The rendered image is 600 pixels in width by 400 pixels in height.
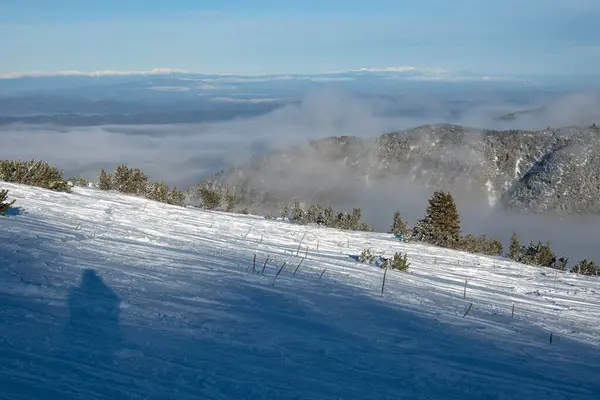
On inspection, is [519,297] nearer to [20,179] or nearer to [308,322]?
[308,322]

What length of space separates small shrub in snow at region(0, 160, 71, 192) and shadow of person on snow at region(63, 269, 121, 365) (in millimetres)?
10363

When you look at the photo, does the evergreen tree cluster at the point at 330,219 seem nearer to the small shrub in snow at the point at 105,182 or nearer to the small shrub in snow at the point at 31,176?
the small shrub in snow at the point at 105,182

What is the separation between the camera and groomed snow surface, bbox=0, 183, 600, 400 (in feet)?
11.6

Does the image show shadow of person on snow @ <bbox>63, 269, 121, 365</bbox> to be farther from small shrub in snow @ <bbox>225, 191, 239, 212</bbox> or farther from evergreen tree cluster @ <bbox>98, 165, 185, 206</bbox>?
small shrub in snow @ <bbox>225, 191, 239, 212</bbox>

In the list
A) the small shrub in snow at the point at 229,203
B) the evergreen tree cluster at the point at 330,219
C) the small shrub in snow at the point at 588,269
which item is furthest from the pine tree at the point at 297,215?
the small shrub in snow at the point at 588,269

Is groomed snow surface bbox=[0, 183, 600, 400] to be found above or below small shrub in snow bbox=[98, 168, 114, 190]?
below

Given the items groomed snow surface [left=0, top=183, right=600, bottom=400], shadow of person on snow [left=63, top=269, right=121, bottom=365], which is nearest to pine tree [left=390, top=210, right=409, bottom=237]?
groomed snow surface [left=0, top=183, right=600, bottom=400]

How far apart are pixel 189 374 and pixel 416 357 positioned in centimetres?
187

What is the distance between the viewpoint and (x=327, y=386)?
3.64 m

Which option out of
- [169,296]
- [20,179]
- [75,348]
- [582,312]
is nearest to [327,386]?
[75,348]

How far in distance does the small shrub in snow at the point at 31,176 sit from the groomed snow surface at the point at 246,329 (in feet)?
20.2

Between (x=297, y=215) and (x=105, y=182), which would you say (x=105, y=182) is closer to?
(x=105, y=182)

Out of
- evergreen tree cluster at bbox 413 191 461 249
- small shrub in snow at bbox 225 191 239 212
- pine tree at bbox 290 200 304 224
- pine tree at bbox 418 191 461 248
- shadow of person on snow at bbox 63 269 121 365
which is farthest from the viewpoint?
small shrub in snow at bbox 225 191 239 212

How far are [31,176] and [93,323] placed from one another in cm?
1250
